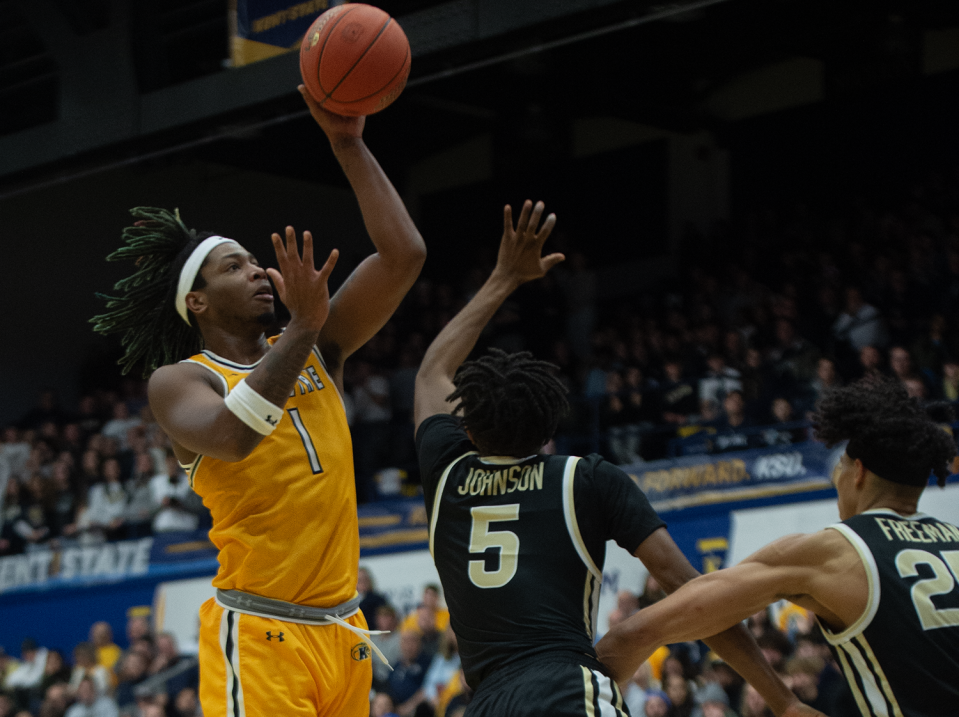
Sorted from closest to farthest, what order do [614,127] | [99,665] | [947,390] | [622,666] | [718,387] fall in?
[622,666] → [947,390] → [718,387] → [99,665] → [614,127]

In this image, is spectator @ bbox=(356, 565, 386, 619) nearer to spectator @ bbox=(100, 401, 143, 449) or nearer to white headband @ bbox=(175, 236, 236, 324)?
spectator @ bbox=(100, 401, 143, 449)

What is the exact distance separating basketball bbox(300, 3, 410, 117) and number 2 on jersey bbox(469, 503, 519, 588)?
5.23ft

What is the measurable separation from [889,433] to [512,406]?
0.94m

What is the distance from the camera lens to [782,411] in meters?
9.13

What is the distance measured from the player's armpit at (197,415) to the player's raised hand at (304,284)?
1.13 feet

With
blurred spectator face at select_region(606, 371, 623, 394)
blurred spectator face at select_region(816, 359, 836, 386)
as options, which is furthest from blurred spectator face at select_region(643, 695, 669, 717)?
blurred spectator face at select_region(606, 371, 623, 394)

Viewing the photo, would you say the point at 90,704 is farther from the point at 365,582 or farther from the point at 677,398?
the point at 677,398

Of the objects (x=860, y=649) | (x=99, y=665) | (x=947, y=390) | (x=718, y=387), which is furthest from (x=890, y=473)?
(x=99, y=665)

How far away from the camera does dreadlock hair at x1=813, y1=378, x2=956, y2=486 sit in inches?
112

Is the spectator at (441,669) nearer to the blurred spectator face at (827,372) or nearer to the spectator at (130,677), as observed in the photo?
the spectator at (130,677)

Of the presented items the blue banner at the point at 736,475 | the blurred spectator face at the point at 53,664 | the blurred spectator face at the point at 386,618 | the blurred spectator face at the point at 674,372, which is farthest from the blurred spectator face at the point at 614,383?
the blurred spectator face at the point at 53,664

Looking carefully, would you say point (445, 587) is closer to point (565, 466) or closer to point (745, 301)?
point (565, 466)

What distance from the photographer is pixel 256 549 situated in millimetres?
3520

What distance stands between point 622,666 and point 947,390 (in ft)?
21.2
